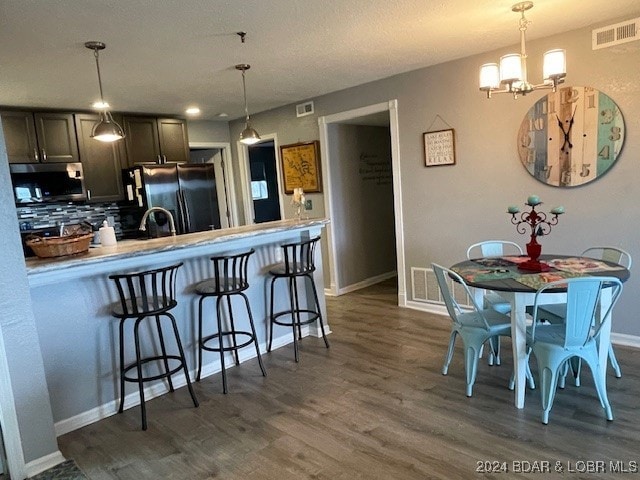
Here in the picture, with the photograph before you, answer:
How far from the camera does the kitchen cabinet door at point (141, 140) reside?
16.9ft

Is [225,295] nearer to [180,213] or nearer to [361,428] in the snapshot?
[361,428]

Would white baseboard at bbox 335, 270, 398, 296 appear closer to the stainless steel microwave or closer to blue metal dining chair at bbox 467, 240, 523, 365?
blue metal dining chair at bbox 467, 240, 523, 365

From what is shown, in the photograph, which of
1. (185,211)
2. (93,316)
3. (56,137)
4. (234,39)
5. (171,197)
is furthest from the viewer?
(185,211)

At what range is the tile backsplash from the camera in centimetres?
473

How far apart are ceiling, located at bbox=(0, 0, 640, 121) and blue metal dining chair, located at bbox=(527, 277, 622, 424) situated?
1.73 metres

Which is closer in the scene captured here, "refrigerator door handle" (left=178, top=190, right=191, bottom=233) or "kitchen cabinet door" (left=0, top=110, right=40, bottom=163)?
"kitchen cabinet door" (left=0, top=110, right=40, bottom=163)

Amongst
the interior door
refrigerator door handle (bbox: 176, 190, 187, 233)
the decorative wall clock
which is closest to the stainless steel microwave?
refrigerator door handle (bbox: 176, 190, 187, 233)

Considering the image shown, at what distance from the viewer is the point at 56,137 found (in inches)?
182

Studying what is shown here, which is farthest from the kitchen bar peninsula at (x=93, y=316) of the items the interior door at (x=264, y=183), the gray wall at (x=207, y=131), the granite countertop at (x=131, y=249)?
the interior door at (x=264, y=183)

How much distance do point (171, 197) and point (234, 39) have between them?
272 centimetres

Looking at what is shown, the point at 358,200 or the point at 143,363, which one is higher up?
the point at 358,200

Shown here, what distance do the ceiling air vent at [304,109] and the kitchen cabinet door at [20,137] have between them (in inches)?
111

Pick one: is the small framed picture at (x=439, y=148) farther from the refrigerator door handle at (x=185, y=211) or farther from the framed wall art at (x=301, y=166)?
the refrigerator door handle at (x=185, y=211)

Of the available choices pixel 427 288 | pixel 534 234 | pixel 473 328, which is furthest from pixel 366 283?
pixel 534 234
